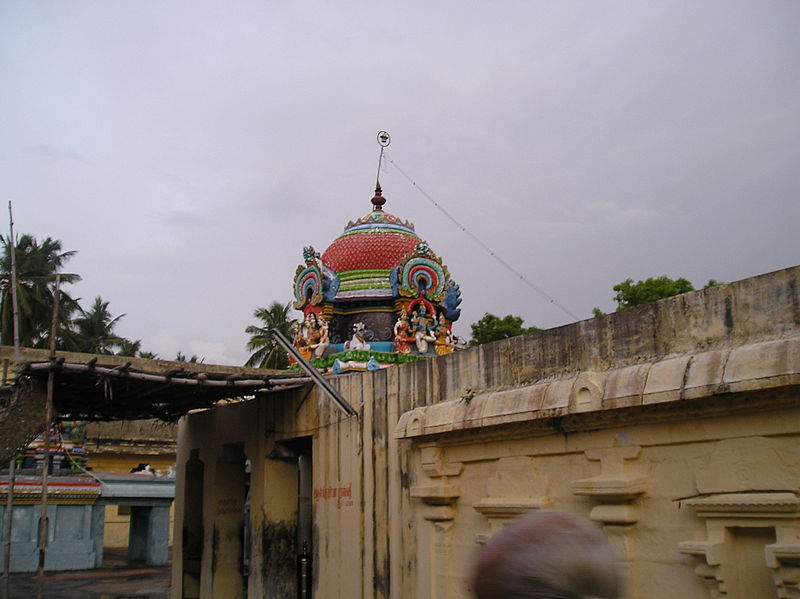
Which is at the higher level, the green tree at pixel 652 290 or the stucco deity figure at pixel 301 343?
the green tree at pixel 652 290

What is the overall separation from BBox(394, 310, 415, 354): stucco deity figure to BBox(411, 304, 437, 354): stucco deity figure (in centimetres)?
12

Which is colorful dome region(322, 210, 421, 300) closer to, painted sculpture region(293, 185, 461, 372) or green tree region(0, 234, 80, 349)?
painted sculpture region(293, 185, 461, 372)

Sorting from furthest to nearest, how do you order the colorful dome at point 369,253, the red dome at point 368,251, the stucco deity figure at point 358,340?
the red dome at point 368,251, the colorful dome at point 369,253, the stucco deity figure at point 358,340

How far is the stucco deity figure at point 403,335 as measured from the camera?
16.9 m

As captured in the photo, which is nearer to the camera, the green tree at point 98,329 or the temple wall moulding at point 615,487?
the temple wall moulding at point 615,487

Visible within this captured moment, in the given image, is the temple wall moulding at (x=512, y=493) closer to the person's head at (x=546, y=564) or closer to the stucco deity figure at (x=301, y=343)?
the person's head at (x=546, y=564)

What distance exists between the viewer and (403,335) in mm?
17062

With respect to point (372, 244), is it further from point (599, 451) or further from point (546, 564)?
point (546, 564)

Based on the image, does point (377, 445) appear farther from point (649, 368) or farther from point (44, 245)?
point (44, 245)

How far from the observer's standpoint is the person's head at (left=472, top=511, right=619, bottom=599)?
6.13 ft

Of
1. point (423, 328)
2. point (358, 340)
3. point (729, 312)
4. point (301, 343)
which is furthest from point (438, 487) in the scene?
point (301, 343)

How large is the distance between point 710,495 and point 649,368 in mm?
1117

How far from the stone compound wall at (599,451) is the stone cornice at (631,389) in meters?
0.02

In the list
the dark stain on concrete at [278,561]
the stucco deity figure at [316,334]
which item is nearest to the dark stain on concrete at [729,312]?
the dark stain on concrete at [278,561]
